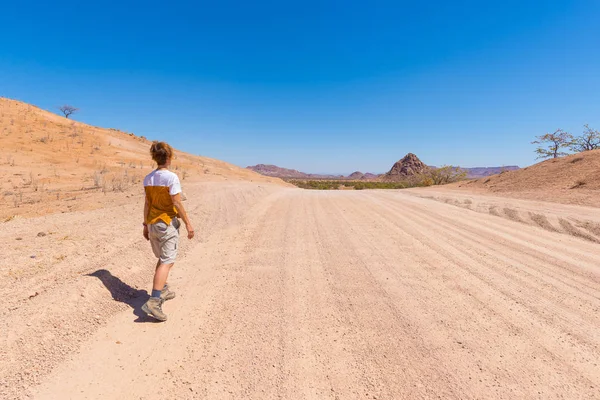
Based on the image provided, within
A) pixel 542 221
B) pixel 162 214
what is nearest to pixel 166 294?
→ pixel 162 214

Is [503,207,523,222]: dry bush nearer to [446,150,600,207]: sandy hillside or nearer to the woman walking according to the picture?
[446,150,600,207]: sandy hillside

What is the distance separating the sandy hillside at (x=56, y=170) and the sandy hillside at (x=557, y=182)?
52.2 ft

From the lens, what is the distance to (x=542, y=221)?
8203 mm

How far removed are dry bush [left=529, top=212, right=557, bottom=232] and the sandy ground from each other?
2.96 feet

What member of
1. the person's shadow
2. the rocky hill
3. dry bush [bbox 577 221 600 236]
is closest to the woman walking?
the person's shadow

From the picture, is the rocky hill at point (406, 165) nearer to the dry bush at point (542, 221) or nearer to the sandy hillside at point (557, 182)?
the sandy hillside at point (557, 182)

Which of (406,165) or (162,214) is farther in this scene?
(406,165)

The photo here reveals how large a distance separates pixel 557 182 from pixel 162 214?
17581 millimetres

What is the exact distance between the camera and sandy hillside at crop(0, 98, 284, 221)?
31.6 feet

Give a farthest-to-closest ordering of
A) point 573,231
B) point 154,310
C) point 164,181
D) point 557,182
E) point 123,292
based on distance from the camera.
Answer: point 557,182, point 573,231, point 123,292, point 164,181, point 154,310

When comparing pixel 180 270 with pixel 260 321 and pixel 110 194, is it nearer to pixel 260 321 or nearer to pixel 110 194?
pixel 260 321

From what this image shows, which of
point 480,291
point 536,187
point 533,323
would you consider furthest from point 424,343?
point 536,187

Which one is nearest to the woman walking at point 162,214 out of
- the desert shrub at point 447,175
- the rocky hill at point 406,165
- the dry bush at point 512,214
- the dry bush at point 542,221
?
the dry bush at point 542,221

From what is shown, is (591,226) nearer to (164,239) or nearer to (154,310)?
(164,239)
